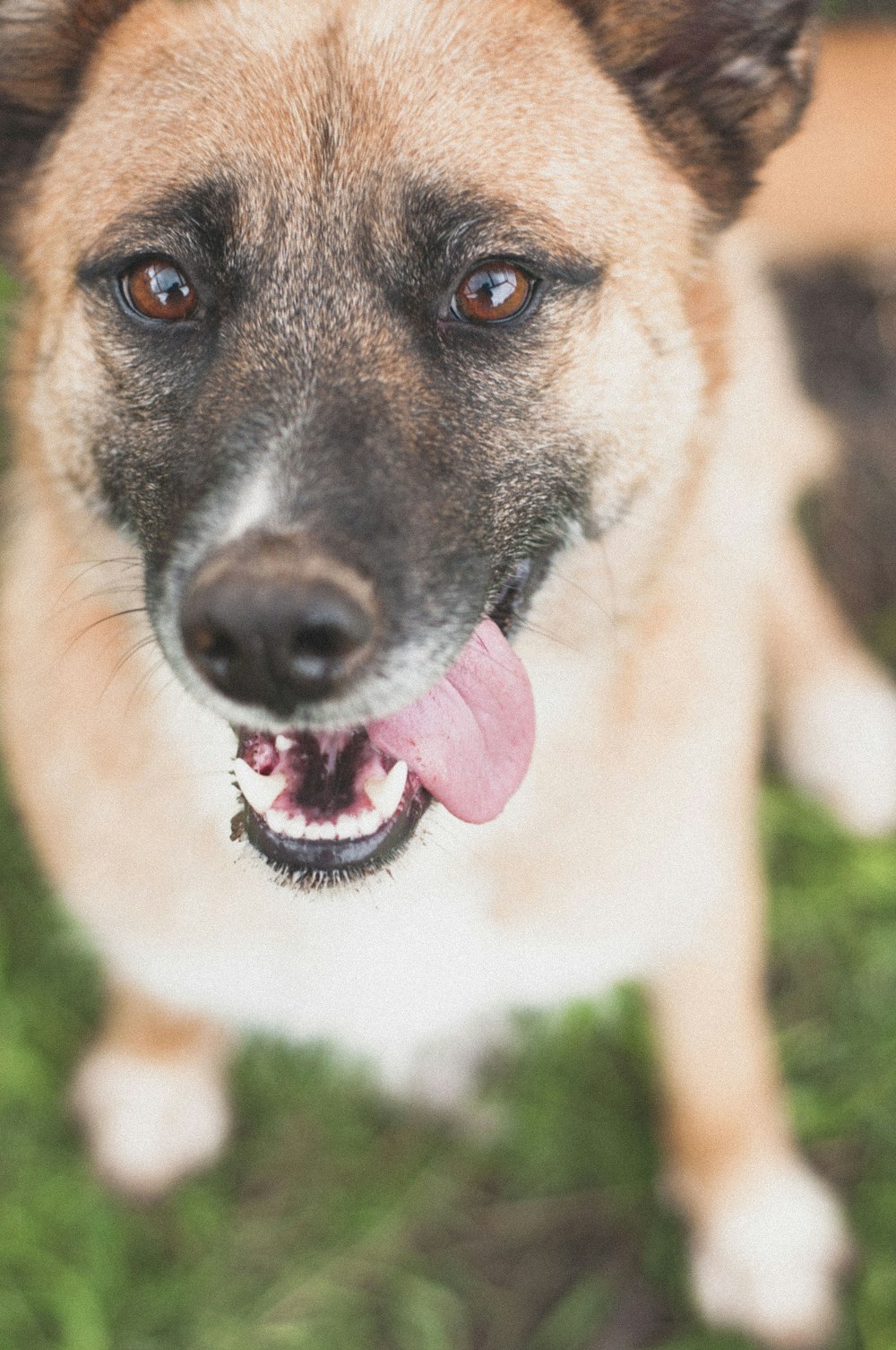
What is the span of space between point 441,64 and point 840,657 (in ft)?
7.86

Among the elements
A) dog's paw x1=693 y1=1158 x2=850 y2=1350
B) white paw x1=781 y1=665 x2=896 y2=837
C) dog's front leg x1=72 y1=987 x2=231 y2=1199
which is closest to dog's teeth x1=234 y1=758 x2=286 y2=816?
dog's front leg x1=72 y1=987 x2=231 y2=1199

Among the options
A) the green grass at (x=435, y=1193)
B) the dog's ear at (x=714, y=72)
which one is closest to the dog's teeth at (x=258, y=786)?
the dog's ear at (x=714, y=72)

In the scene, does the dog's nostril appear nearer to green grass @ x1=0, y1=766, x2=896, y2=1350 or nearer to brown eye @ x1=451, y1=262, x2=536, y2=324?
brown eye @ x1=451, y1=262, x2=536, y2=324

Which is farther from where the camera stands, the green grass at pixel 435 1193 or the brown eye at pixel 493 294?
the green grass at pixel 435 1193

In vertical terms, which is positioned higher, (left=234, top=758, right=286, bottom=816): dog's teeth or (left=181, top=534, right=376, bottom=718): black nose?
(left=181, top=534, right=376, bottom=718): black nose

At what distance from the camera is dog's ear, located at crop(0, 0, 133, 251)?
2.06m

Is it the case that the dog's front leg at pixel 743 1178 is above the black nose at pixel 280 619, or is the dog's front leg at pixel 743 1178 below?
below

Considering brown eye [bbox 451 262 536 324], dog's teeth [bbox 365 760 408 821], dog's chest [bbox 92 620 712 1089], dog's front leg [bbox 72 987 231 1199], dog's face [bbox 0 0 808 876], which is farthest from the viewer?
dog's front leg [bbox 72 987 231 1199]

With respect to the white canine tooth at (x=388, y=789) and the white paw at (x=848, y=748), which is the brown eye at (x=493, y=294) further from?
the white paw at (x=848, y=748)

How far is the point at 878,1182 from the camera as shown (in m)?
3.10

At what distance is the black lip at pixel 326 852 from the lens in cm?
193


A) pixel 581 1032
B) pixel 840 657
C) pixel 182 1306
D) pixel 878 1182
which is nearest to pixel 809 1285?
pixel 878 1182

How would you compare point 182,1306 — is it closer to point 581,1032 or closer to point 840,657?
point 581,1032

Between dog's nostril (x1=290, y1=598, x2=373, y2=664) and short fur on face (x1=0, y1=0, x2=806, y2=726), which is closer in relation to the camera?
dog's nostril (x1=290, y1=598, x2=373, y2=664)
